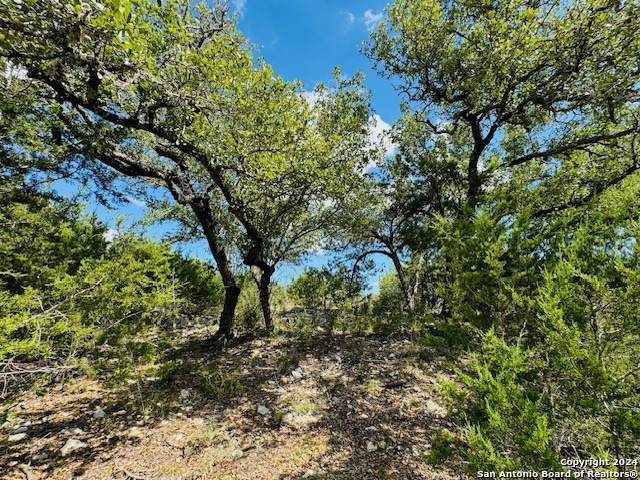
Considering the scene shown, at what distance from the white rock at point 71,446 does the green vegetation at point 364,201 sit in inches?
33.7

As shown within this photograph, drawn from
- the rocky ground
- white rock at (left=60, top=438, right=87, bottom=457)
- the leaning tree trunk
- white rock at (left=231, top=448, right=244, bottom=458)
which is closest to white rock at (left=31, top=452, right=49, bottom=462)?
the rocky ground

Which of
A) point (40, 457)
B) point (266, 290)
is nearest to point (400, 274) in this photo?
point (266, 290)

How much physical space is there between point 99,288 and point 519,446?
5.21 metres

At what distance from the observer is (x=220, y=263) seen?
24.8 ft

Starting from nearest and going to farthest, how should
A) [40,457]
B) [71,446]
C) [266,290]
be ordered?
[40,457], [71,446], [266,290]

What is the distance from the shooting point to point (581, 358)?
6.77 feet

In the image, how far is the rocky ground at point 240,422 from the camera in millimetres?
3760

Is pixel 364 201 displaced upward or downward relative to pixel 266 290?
upward

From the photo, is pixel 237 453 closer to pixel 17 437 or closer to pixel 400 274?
pixel 17 437

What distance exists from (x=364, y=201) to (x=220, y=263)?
15.6ft

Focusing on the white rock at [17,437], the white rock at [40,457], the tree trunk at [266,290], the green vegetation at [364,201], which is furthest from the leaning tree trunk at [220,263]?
the white rock at [40,457]

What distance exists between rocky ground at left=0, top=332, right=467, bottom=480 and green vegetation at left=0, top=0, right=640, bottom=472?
0.24 metres

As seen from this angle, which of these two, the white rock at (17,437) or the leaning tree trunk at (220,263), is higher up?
the leaning tree trunk at (220,263)

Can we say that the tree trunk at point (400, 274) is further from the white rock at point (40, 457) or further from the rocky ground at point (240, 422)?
the white rock at point (40, 457)
